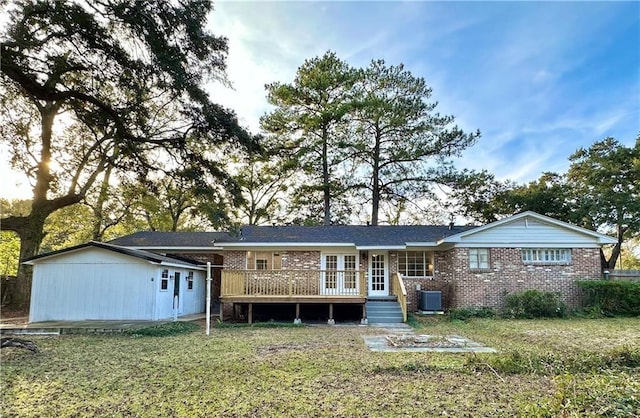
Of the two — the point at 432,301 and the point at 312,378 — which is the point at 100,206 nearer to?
the point at 432,301

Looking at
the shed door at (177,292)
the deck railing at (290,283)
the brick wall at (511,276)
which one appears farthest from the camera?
the shed door at (177,292)

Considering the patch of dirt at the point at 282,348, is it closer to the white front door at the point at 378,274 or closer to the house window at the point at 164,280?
the house window at the point at 164,280

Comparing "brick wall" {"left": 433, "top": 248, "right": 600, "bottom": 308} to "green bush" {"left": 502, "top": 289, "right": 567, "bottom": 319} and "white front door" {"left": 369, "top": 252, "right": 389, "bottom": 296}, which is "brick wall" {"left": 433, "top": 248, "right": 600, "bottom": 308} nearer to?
"green bush" {"left": 502, "top": 289, "right": 567, "bottom": 319}

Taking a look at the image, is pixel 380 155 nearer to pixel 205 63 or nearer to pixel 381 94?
pixel 381 94

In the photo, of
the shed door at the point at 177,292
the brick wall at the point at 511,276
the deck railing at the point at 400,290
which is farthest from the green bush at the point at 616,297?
the shed door at the point at 177,292

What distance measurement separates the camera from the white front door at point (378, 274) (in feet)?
52.0

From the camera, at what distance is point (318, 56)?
1016 inches

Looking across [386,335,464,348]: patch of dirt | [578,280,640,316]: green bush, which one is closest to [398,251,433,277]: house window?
[578,280,640,316]: green bush

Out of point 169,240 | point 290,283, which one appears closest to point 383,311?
point 290,283

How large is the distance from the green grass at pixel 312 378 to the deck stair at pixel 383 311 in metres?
3.95

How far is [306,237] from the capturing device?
1609cm

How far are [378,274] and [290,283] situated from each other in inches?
170

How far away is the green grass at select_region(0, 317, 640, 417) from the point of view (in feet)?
14.6

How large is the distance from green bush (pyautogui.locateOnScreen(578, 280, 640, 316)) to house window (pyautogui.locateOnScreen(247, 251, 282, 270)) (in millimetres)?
11129
